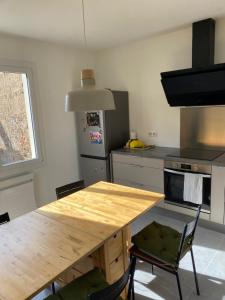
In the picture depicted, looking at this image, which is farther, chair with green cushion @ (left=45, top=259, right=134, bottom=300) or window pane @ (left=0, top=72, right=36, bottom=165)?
window pane @ (left=0, top=72, right=36, bottom=165)

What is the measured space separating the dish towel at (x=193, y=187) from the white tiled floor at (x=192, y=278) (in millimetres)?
482

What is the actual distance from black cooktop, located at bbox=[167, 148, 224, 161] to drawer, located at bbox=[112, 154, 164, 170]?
0.19 metres

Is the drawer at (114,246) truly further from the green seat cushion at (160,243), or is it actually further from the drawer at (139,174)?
the drawer at (139,174)

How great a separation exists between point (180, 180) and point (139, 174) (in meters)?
0.58

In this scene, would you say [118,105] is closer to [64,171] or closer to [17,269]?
[64,171]

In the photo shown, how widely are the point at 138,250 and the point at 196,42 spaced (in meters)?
2.46

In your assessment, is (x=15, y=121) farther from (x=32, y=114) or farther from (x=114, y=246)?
(x=114, y=246)

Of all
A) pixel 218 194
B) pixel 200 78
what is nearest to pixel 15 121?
pixel 200 78

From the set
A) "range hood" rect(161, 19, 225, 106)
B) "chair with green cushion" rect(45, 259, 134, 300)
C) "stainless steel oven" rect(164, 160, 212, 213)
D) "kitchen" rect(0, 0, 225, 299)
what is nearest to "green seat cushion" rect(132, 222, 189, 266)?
"chair with green cushion" rect(45, 259, 134, 300)

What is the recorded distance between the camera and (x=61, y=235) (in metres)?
1.60

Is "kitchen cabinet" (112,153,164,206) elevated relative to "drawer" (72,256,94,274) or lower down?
elevated

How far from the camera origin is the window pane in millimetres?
3104

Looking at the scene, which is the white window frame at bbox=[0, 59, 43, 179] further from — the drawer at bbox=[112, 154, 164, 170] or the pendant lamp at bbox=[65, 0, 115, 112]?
the pendant lamp at bbox=[65, 0, 115, 112]

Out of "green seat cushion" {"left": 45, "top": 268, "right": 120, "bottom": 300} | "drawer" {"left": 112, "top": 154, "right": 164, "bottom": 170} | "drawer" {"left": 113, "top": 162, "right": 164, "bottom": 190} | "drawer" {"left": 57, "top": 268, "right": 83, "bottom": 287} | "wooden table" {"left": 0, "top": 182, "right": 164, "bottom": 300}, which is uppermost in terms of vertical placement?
"drawer" {"left": 112, "top": 154, "right": 164, "bottom": 170}
